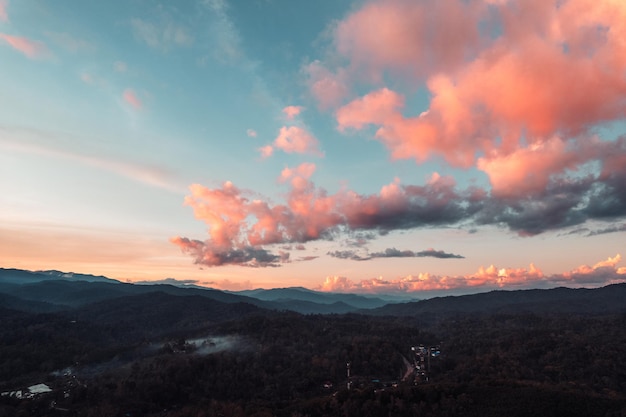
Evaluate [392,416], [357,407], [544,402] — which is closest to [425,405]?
[392,416]

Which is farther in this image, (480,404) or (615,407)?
(480,404)

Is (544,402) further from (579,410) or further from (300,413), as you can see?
(300,413)

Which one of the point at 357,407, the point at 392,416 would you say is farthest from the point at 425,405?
the point at 357,407

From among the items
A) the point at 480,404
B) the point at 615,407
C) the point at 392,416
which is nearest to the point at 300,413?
the point at 392,416

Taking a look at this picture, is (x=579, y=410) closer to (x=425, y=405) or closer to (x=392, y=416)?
(x=425, y=405)

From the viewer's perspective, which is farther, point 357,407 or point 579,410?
point 357,407

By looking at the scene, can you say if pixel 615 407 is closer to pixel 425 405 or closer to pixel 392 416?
pixel 425 405

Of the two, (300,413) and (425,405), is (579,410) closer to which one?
(425,405)

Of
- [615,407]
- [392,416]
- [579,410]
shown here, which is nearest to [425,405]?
[392,416]
